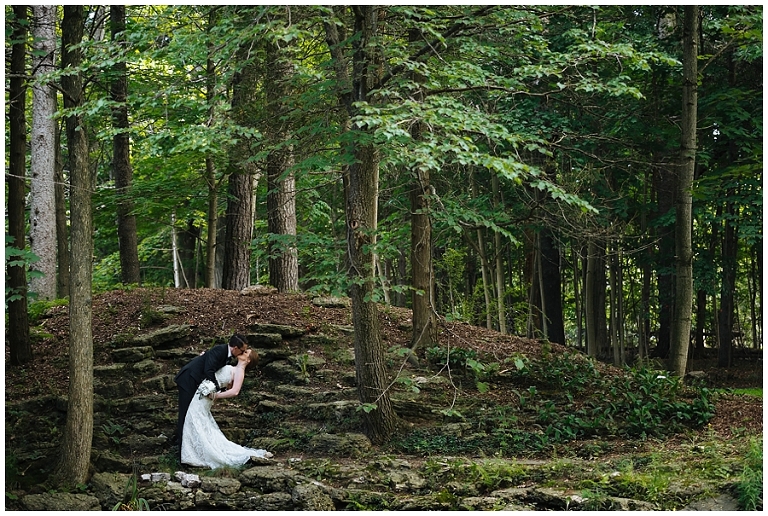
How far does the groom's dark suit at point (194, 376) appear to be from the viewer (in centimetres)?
818

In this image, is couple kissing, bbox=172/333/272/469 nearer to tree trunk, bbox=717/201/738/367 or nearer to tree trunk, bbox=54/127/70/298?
tree trunk, bbox=54/127/70/298

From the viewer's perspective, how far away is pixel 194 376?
8.22 meters

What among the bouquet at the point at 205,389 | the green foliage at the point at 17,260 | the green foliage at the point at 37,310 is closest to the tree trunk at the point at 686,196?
the bouquet at the point at 205,389

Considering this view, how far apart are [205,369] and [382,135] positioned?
11.0 ft

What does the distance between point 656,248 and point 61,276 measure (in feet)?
43.3

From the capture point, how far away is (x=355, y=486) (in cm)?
720

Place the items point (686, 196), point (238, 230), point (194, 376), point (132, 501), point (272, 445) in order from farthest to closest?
1. point (238, 230)
2. point (686, 196)
3. point (272, 445)
4. point (194, 376)
5. point (132, 501)

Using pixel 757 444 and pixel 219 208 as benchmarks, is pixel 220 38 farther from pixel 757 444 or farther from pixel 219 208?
pixel 219 208

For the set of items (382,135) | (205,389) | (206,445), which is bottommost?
(206,445)

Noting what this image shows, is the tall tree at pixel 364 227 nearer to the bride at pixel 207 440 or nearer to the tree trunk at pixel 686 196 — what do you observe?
the bride at pixel 207 440

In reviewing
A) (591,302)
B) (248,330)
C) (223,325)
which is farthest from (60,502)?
(591,302)

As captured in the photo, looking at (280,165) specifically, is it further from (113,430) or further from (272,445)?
(113,430)

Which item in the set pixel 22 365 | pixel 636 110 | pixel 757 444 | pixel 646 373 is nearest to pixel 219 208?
pixel 22 365

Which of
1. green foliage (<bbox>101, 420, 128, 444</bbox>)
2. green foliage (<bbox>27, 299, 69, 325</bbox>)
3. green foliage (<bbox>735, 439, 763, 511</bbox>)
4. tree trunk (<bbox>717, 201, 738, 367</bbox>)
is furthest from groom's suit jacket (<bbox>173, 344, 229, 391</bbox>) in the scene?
tree trunk (<bbox>717, 201, 738, 367</bbox>)
